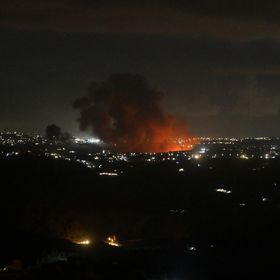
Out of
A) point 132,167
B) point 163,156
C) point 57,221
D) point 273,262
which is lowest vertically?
point 273,262

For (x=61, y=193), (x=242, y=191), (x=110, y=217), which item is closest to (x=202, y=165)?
(x=242, y=191)

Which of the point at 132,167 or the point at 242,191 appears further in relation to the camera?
the point at 132,167

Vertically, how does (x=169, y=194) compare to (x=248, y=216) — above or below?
above

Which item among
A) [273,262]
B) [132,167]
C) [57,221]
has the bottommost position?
[273,262]

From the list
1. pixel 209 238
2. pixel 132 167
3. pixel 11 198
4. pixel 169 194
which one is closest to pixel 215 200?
pixel 169 194

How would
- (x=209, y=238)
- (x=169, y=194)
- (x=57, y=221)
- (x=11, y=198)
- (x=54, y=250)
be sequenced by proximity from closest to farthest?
(x=54, y=250), (x=209, y=238), (x=57, y=221), (x=11, y=198), (x=169, y=194)

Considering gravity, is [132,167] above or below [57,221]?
above

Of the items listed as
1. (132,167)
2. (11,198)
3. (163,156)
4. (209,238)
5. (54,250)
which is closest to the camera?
(54,250)

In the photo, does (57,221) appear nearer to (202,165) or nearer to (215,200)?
(215,200)

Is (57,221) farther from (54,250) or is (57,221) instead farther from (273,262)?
(273,262)
